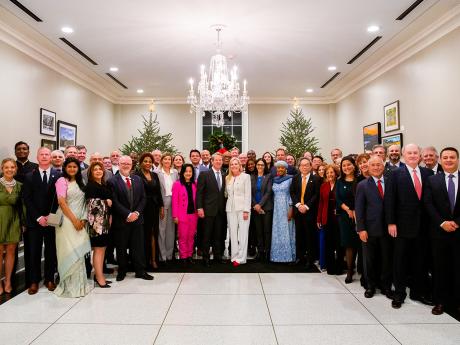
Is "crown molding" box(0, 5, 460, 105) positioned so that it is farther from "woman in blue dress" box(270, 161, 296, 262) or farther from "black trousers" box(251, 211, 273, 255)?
"black trousers" box(251, 211, 273, 255)

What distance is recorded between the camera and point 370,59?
8344mm

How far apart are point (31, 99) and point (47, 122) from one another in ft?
2.28

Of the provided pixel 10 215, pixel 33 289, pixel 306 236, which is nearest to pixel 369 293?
pixel 306 236

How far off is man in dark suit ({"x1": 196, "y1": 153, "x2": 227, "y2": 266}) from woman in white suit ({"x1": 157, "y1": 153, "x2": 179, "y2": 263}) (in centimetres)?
45

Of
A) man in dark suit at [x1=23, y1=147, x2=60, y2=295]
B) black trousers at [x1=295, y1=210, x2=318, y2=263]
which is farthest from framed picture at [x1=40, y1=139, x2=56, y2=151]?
black trousers at [x1=295, y1=210, x2=318, y2=263]

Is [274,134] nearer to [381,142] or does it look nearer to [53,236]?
[381,142]

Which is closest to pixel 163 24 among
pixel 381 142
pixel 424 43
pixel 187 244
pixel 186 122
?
pixel 187 244

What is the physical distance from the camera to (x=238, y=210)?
5.30 m

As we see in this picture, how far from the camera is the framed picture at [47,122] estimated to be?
24.4 feet

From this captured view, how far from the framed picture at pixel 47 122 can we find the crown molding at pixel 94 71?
1.02 m

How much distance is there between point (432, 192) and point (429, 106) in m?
3.81

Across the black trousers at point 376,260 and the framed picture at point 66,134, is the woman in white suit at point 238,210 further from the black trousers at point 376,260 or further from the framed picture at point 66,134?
the framed picture at point 66,134

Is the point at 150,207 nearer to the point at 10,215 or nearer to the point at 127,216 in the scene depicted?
the point at 127,216

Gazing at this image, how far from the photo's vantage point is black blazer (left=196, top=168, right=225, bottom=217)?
17.4ft
